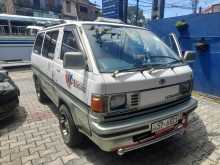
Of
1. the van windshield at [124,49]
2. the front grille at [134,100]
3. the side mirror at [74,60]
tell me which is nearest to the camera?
the front grille at [134,100]

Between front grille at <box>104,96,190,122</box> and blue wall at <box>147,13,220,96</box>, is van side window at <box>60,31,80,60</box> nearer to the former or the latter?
front grille at <box>104,96,190,122</box>

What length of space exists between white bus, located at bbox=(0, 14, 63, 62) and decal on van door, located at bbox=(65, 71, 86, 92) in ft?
34.2

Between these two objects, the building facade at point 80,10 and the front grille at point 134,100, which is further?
the building facade at point 80,10

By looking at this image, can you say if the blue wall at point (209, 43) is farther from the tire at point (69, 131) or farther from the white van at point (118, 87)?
the tire at point (69, 131)

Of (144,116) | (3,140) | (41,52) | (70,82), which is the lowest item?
(3,140)

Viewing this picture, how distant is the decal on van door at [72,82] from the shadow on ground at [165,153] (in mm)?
1146

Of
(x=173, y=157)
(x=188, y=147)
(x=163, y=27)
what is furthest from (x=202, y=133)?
(x=163, y=27)

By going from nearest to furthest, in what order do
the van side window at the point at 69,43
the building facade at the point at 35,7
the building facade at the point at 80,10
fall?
the van side window at the point at 69,43 → the building facade at the point at 35,7 → the building facade at the point at 80,10

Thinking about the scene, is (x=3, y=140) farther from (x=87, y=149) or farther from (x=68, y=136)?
(x=87, y=149)

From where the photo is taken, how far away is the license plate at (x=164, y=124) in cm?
281

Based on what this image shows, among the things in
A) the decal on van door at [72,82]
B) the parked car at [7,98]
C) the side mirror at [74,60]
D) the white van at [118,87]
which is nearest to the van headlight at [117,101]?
the white van at [118,87]

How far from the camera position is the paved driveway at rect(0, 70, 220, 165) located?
328 centimetres

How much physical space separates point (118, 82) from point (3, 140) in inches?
108

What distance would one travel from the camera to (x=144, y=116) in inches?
110
